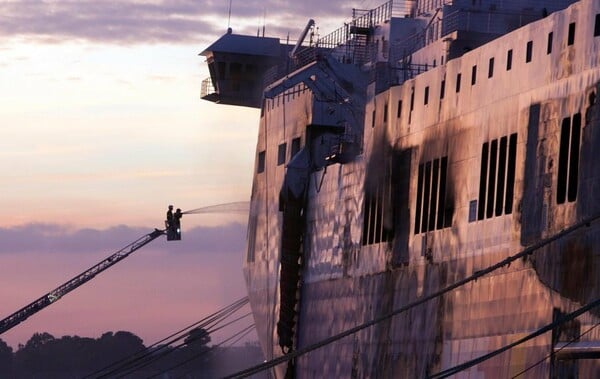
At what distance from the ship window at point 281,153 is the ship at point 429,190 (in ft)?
0.36

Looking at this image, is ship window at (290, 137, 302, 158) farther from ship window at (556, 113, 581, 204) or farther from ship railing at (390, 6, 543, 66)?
ship window at (556, 113, 581, 204)

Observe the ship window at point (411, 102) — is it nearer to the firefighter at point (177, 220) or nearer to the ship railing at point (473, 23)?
the ship railing at point (473, 23)

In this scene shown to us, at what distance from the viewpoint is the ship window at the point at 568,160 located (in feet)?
90.4

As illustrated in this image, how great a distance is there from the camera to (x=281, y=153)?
46219 millimetres

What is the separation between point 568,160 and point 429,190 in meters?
7.18

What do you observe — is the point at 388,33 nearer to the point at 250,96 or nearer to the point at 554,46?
the point at 250,96

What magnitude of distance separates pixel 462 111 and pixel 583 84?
5.80 metres

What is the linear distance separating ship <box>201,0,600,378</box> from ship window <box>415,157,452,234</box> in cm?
6

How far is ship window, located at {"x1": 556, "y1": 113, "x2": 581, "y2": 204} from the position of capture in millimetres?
27562

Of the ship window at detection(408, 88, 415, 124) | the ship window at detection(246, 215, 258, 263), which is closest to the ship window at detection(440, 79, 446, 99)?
the ship window at detection(408, 88, 415, 124)

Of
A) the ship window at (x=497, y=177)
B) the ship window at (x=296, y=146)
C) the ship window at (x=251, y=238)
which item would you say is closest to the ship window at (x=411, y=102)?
the ship window at (x=497, y=177)

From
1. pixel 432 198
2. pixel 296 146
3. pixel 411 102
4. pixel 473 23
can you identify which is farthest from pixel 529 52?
pixel 296 146

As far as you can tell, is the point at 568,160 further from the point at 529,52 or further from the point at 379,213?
the point at 379,213

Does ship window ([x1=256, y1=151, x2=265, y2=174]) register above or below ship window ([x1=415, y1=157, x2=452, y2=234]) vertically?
above
